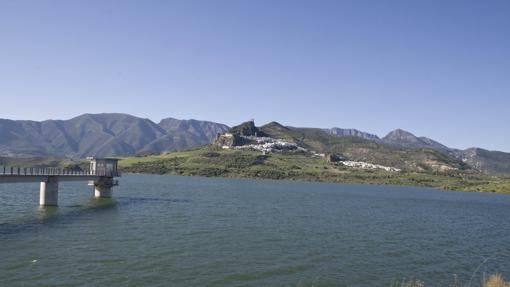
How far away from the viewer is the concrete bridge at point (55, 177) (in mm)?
80438

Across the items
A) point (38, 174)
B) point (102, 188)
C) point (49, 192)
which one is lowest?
point (102, 188)

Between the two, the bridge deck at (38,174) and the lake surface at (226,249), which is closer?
the lake surface at (226,249)

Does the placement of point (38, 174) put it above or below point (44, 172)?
below

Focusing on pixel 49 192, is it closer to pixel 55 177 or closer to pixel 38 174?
pixel 55 177

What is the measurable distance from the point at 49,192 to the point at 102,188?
26.7 meters

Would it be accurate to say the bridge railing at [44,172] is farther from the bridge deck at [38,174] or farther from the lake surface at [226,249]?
the lake surface at [226,249]

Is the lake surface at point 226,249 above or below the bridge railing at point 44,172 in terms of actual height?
below

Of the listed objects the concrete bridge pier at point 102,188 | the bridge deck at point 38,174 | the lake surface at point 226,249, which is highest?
the bridge deck at point 38,174

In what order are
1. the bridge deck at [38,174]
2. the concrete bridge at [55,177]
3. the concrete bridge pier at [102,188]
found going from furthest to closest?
the concrete bridge pier at [102,188] < the concrete bridge at [55,177] < the bridge deck at [38,174]

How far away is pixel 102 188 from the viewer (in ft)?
384

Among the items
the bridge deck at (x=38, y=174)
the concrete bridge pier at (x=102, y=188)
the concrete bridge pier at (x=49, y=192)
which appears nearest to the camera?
the bridge deck at (x=38, y=174)

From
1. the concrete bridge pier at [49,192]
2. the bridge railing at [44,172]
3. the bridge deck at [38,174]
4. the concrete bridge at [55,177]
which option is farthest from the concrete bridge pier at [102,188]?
the concrete bridge pier at [49,192]

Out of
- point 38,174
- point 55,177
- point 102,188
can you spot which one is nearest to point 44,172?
point 55,177

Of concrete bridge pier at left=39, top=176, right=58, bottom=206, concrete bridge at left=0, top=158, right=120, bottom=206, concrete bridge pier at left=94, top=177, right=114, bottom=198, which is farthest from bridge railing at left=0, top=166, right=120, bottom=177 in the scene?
concrete bridge pier at left=94, top=177, right=114, bottom=198
